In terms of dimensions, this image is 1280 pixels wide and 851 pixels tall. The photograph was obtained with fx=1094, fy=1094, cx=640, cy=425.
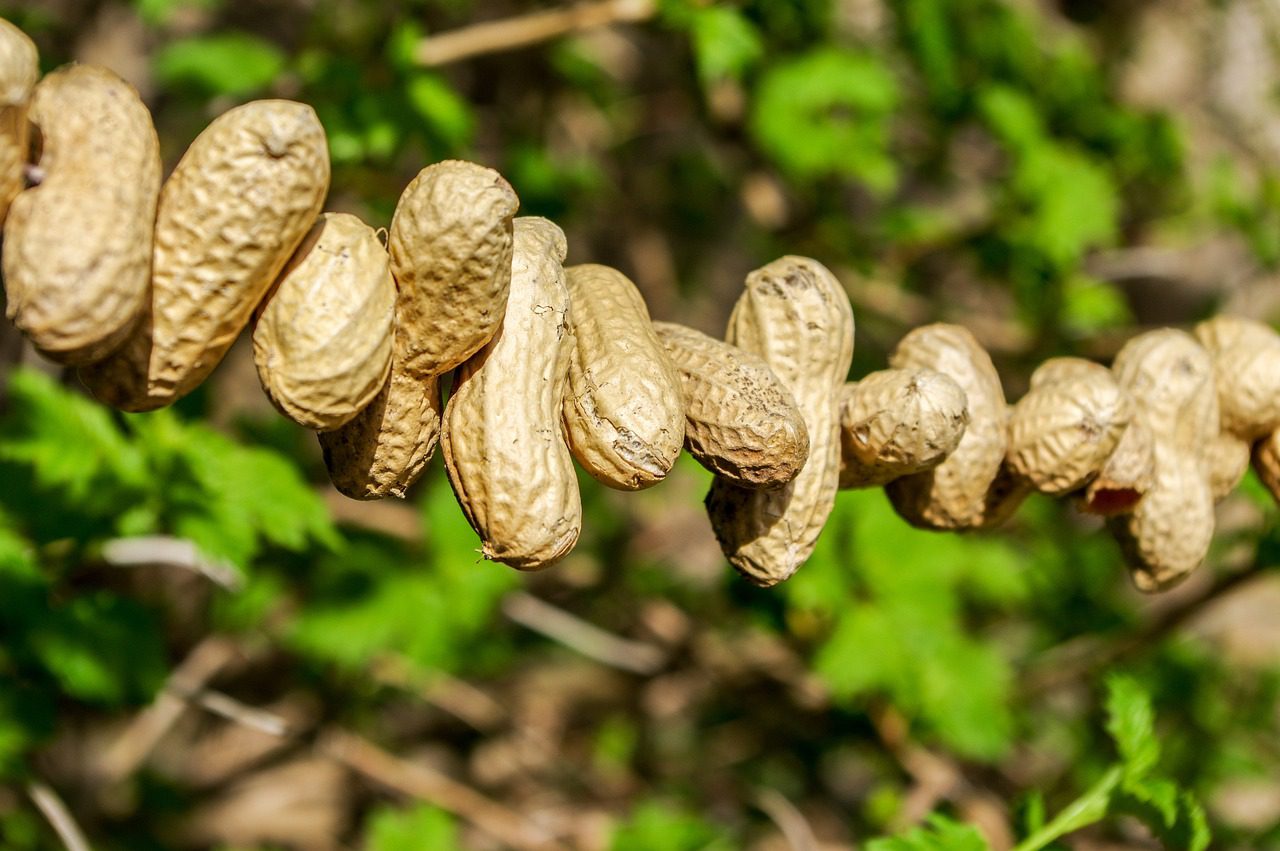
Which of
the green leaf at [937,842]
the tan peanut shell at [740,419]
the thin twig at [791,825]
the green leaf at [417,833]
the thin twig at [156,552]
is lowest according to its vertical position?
the green leaf at [417,833]

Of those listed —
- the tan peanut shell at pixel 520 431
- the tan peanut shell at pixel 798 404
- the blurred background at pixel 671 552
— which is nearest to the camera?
the tan peanut shell at pixel 520 431

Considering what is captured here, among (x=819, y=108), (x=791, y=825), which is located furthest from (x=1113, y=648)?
(x=819, y=108)

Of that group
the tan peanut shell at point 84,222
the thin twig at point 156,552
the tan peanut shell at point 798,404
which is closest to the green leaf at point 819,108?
the tan peanut shell at point 798,404

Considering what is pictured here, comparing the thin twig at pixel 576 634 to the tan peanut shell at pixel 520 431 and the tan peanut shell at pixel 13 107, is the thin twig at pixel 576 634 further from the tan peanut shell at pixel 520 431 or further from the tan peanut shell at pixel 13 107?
the tan peanut shell at pixel 13 107

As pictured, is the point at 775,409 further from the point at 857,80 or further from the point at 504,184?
the point at 857,80

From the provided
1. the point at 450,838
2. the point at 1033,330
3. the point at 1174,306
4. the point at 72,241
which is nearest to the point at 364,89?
the point at 72,241

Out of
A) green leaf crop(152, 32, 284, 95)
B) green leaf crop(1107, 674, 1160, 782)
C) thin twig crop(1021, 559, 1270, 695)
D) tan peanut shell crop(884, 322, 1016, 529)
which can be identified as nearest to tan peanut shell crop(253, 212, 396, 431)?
tan peanut shell crop(884, 322, 1016, 529)

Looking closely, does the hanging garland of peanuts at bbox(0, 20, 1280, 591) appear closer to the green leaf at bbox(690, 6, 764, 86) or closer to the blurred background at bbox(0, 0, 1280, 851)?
the blurred background at bbox(0, 0, 1280, 851)
